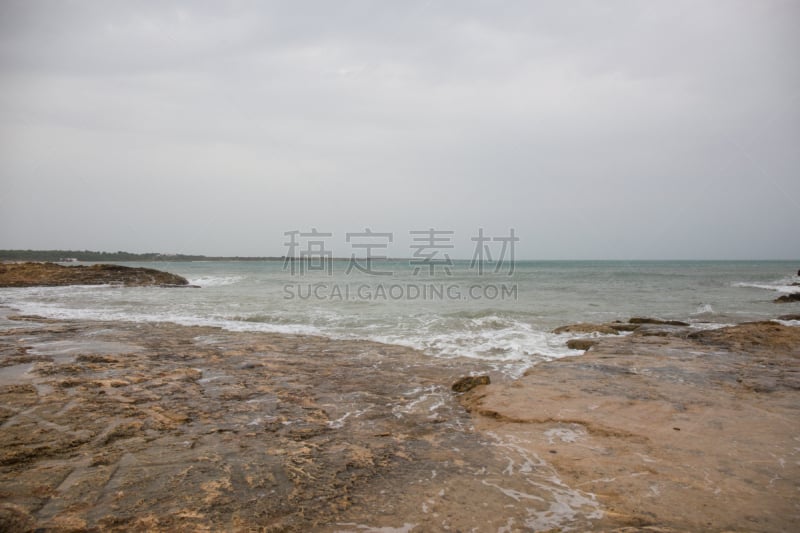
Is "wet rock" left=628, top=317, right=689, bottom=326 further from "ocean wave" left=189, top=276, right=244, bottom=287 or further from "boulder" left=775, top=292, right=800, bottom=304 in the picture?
"ocean wave" left=189, top=276, right=244, bottom=287

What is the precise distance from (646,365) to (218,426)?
6.65m

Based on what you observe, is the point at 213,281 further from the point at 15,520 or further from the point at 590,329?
the point at 15,520

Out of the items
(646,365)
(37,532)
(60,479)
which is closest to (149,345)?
(60,479)

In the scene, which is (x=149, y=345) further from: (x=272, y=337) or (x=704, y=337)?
(x=704, y=337)

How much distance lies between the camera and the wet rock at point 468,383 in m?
5.68

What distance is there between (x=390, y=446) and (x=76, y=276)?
31359mm

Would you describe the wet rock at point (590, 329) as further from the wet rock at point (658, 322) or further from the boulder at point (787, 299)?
the boulder at point (787, 299)

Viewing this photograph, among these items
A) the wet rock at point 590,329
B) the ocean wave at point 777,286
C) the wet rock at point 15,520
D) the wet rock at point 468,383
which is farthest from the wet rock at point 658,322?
the ocean wave at point 777,286

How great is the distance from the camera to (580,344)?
9242 millimetres

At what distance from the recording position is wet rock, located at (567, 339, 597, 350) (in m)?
9.09

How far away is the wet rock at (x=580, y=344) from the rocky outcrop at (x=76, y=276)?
86.8 ft

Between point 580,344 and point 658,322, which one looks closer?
point 580,344

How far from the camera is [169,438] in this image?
370 cm

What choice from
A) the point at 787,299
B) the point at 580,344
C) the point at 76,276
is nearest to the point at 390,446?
the point at 580,344
